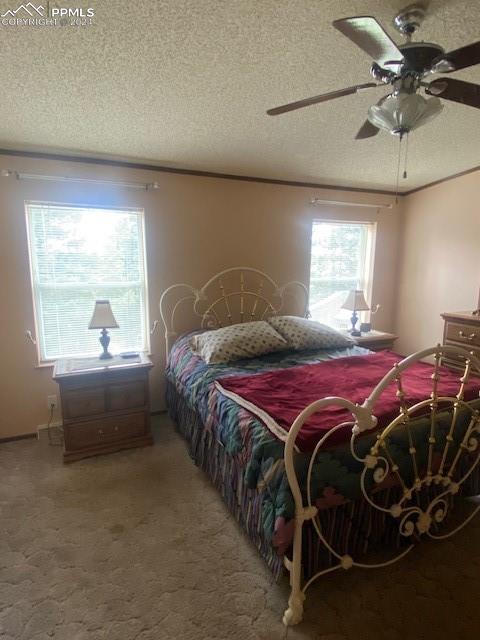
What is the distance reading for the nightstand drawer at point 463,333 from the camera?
2.95 meters

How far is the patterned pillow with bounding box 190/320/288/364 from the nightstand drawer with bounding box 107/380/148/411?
0.51 m

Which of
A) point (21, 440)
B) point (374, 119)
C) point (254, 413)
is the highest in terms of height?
point (374, 119)

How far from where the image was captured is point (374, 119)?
147 cm

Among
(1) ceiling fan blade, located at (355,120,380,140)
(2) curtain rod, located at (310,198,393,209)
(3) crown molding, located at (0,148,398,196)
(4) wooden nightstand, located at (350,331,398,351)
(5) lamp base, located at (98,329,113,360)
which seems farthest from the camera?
(2) curtain rod, located at (310,198,393,209)

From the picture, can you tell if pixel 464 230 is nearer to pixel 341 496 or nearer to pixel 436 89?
pixel 436 89

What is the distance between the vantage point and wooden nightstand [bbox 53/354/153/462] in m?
2.49

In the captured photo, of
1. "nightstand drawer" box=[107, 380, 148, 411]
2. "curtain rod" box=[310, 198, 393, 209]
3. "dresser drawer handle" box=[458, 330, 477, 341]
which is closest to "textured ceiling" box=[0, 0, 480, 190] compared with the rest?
"curtain rod" box=[310, 198, 393, 209]

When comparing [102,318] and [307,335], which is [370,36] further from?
[102,318]

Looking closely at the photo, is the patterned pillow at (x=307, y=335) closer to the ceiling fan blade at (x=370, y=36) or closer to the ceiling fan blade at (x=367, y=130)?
the ceiling fan blade at (x=367, y=130)

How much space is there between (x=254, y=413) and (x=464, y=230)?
3141 millimetres

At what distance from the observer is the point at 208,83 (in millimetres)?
1816

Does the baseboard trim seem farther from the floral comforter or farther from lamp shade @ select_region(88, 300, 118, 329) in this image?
the floral comforter

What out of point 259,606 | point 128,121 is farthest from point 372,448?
point 128,121

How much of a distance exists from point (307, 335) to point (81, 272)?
1962 mm
